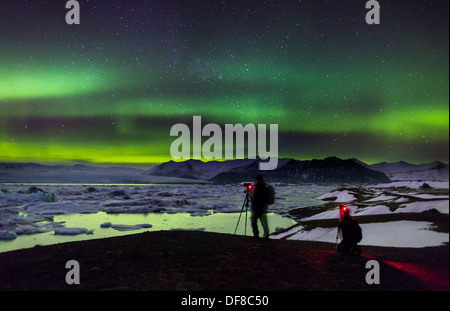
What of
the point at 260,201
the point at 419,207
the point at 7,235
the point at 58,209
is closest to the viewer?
the point at 260,201

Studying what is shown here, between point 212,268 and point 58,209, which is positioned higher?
point 212,268

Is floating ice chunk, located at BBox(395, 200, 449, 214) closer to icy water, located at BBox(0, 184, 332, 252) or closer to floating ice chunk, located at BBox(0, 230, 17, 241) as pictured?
Result: icy water, located at BBox(0, 184, 332, 252)

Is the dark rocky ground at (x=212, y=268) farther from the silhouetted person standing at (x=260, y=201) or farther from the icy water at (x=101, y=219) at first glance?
the icy water at (x=101, y=219)

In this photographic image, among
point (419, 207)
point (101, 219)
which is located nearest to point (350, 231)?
point (419, 207)

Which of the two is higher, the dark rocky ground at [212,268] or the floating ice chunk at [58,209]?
the dark rocky ground at [212,268]

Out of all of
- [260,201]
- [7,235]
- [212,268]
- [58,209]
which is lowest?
[58,209]

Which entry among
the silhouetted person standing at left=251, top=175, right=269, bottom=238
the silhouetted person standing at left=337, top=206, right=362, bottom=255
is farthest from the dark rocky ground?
the silhouetted person standing at left=251, top=175, right=269, bottom=238

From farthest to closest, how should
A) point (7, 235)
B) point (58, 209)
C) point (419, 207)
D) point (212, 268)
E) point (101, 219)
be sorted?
point (58, 209)
point (101, 219)
point (7, 235)
point (419, 207)
point (212, 268)

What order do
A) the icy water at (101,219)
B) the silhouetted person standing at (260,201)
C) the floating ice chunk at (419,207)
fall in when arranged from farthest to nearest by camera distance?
the icy water at (101,219) → the floating ice chunk at (419,207) → the silhouetted person standing at (260,201)

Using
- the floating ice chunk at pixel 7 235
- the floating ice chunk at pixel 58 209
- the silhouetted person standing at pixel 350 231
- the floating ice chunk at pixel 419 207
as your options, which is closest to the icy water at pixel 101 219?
the floating ice chunk at pixel 58 209

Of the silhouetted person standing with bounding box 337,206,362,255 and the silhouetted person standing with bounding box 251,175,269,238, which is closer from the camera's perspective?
the silhouetted person standing with bounding box 337,206,362,255

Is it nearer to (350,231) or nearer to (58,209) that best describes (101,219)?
(58,209)
